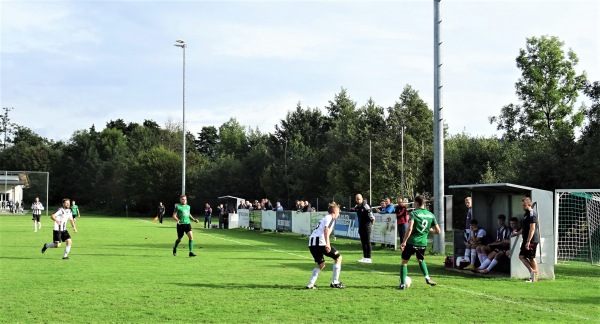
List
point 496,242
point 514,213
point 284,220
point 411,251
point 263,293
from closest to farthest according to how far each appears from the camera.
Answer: point 263,293 < point 411,251 < point 496,242 < point 514,213 < point 284,220

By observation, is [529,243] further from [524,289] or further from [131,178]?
[131,178]

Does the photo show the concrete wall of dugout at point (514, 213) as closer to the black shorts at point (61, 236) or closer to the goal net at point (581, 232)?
the goal net at point (581, 232)

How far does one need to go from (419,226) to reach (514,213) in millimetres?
5397

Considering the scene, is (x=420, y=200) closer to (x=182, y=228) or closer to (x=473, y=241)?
(x=473, y=241)

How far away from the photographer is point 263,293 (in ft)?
41.0

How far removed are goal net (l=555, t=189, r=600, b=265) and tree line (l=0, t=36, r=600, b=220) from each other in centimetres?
1414

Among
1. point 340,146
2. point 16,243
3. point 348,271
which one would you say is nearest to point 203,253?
point 348,271

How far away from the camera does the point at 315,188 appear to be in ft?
262

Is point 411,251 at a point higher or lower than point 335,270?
higher

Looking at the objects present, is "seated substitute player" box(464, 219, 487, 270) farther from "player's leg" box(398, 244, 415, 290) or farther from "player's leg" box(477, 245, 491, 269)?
"player's leg" box(398, 244, 415, 290)

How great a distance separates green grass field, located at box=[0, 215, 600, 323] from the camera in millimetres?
10180

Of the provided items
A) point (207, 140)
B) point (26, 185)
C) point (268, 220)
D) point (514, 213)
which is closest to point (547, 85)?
point (268, 220)

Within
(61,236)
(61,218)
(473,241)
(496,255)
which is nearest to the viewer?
(496,255)

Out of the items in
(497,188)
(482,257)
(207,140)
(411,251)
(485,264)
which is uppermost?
(207,140)
